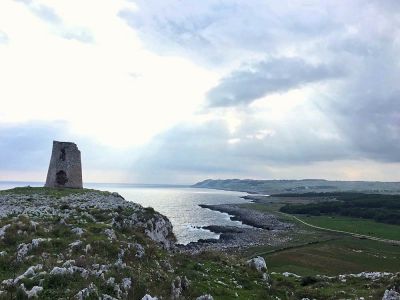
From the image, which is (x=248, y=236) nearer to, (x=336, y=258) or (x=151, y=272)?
(x=336, y=258)

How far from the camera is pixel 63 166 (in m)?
54.4

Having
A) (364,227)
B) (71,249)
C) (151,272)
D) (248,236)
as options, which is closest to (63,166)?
(71,249)

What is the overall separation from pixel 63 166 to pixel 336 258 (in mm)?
58069

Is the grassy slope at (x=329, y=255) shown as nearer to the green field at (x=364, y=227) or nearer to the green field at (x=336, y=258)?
the green field at (x=336, y=258)

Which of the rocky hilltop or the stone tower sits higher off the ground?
the stone tower

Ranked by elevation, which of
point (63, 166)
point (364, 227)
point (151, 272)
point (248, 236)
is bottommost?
point (248, 236)

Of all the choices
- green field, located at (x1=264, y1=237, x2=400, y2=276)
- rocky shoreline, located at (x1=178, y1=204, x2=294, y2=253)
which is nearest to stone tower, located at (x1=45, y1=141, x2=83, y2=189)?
rocky shoreline, located at (x1=178, y1=204, x2=294, y2=253)

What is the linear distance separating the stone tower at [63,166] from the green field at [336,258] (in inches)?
1444

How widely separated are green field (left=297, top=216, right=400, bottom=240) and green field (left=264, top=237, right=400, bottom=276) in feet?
73.0

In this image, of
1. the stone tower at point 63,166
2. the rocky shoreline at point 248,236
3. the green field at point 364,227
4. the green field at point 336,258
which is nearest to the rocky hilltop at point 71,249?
the stone tower at point 63,166

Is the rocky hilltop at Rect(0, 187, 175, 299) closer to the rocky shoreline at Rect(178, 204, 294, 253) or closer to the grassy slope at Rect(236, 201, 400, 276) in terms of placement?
the grassy slope at Rect(236, 201, 400, 276)

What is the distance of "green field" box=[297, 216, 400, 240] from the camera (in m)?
124

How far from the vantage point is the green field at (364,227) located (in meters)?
124

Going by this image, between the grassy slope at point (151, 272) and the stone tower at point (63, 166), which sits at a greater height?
the stone tower at point (63, 166)
